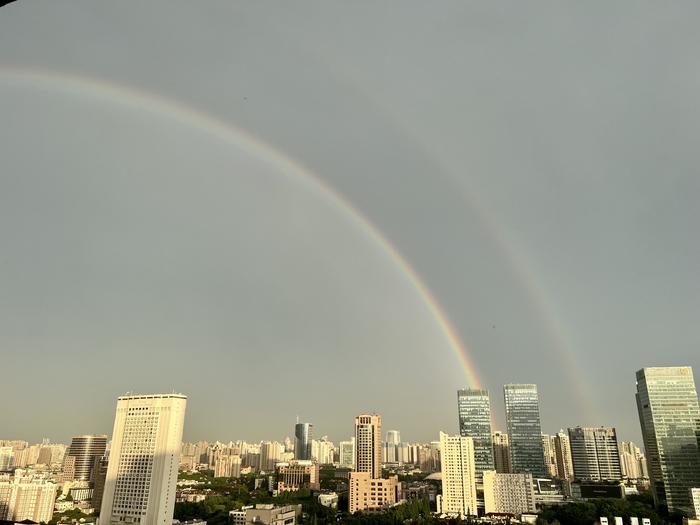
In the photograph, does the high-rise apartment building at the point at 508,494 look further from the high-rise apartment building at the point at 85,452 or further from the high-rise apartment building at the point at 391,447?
the high-rise apartment building at the point at 391,447

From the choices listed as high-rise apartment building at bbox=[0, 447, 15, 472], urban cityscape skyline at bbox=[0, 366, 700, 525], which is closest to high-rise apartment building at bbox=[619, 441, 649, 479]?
urban cityscape skyline at bbox=[0, 366, 700, 525]

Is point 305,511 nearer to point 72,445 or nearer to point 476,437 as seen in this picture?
point 476,437

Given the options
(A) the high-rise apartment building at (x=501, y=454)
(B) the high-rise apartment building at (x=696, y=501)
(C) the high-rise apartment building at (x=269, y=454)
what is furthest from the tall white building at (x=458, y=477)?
(C) the high-rise apartment building at (x=269, y=454)

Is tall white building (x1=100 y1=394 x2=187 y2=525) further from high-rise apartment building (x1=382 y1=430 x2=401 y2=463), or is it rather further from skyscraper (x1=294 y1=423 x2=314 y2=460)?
high-rise apartment building (x1=382 y1=430 x2=401 y2=463)

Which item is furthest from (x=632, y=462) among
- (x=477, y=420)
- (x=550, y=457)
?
(x=477, y=420)

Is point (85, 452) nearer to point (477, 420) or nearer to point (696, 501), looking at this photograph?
point (477, 420)

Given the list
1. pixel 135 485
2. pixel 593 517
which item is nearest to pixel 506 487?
pixel 593 517
